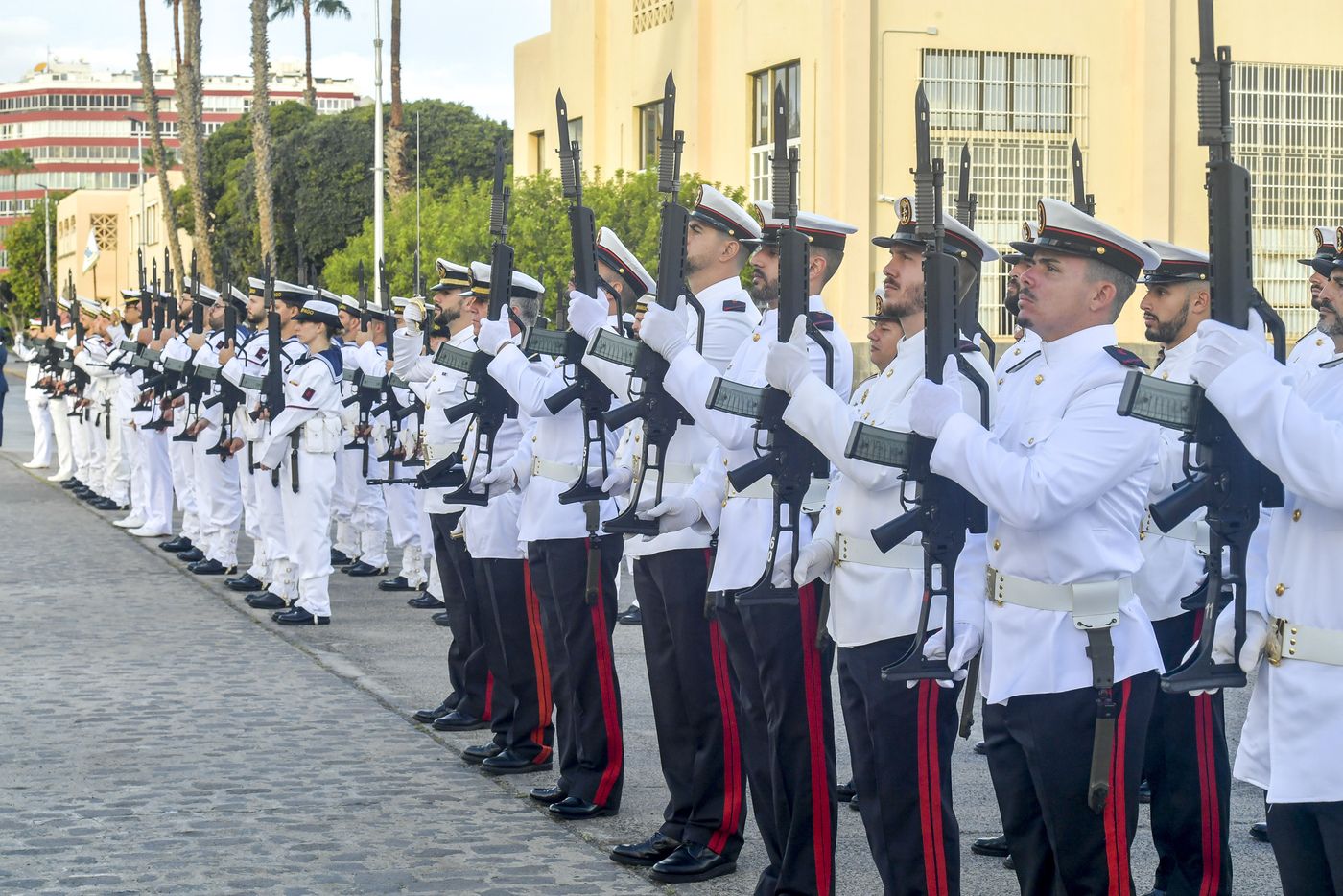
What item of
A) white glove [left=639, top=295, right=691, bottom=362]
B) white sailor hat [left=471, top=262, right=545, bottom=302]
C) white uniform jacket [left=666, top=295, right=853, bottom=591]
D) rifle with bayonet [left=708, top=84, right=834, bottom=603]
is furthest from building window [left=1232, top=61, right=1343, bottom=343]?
rifle with bayonet [left=708, top=84, right=834, bottom=603]

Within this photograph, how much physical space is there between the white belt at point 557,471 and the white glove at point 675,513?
1326 mm

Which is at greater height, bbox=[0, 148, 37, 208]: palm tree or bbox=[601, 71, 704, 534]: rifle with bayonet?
bbox=[0, 148, 37, 208]: palm tree

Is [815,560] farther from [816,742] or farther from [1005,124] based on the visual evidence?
[1005,124]

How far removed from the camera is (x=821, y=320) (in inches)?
226

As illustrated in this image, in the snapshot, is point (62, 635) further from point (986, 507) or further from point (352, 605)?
point (986, 507)

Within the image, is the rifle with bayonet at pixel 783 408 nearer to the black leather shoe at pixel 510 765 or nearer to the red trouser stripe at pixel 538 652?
the red trouser stripe at pixel 538 652

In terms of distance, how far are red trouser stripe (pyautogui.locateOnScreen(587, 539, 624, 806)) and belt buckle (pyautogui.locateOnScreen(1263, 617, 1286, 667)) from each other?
10.8 feet

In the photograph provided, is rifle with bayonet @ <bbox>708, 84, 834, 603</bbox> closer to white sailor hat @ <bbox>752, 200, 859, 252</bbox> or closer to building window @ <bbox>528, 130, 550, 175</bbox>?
white sailor hat @ <bbox>752, 200, 859, 252</bbox>

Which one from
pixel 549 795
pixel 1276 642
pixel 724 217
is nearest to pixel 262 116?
pixel 549 795

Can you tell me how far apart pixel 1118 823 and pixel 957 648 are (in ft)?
1.91

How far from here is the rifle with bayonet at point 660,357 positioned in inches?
237

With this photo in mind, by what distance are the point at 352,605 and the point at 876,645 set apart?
8750 millimetres

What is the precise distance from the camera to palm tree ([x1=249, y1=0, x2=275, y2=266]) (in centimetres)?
3575

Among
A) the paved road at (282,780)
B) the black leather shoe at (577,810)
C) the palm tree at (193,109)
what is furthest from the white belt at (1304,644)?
the palm tree at (193,109)
